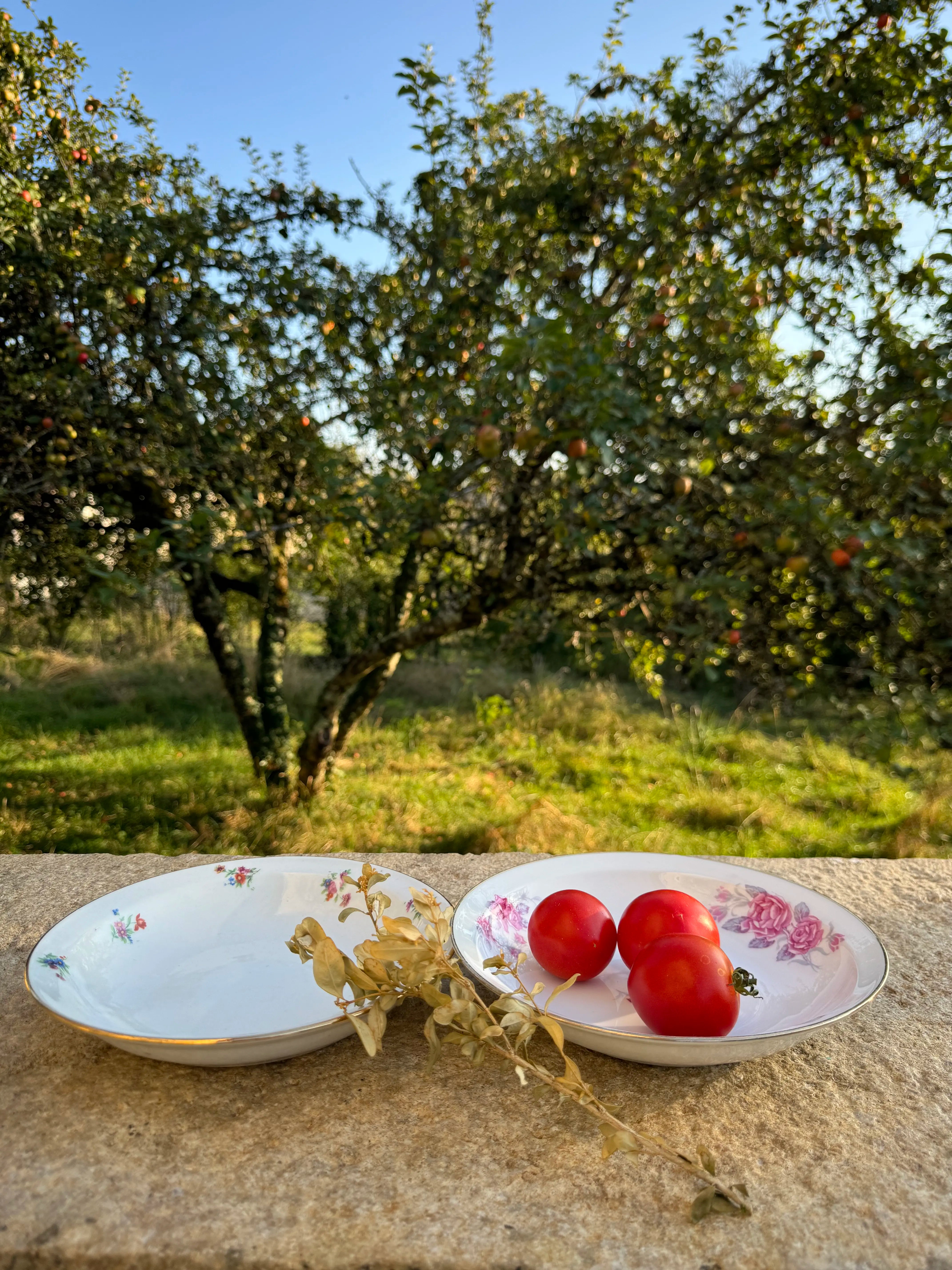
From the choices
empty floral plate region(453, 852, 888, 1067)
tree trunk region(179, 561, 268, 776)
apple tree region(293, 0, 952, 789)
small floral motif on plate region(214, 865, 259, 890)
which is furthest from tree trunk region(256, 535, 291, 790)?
empty floral plate region(453, 852, 888, 1067)

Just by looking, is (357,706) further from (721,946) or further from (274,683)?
(721,946)

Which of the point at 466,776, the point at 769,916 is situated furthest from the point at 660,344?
the point at 466,776

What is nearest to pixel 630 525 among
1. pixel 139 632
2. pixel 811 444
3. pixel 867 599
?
pixel 811 444

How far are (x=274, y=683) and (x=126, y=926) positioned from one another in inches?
135

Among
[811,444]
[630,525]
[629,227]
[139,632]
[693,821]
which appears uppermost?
[629,227]

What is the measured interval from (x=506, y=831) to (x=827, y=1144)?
3.19m

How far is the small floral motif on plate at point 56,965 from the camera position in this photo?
0.86 metres

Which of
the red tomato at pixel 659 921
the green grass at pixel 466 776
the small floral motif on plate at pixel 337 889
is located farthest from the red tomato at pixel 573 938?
the green grass at pixel 466 776

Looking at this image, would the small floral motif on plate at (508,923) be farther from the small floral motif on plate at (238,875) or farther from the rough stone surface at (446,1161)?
the small floral motif on plate at (238,875)

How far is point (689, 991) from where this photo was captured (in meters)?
0.79

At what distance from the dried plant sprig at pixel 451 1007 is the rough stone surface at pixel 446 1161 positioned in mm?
27

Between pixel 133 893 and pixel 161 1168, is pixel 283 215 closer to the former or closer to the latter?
pixel 133 893

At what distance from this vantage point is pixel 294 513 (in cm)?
395

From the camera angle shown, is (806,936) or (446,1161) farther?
(806,936)
